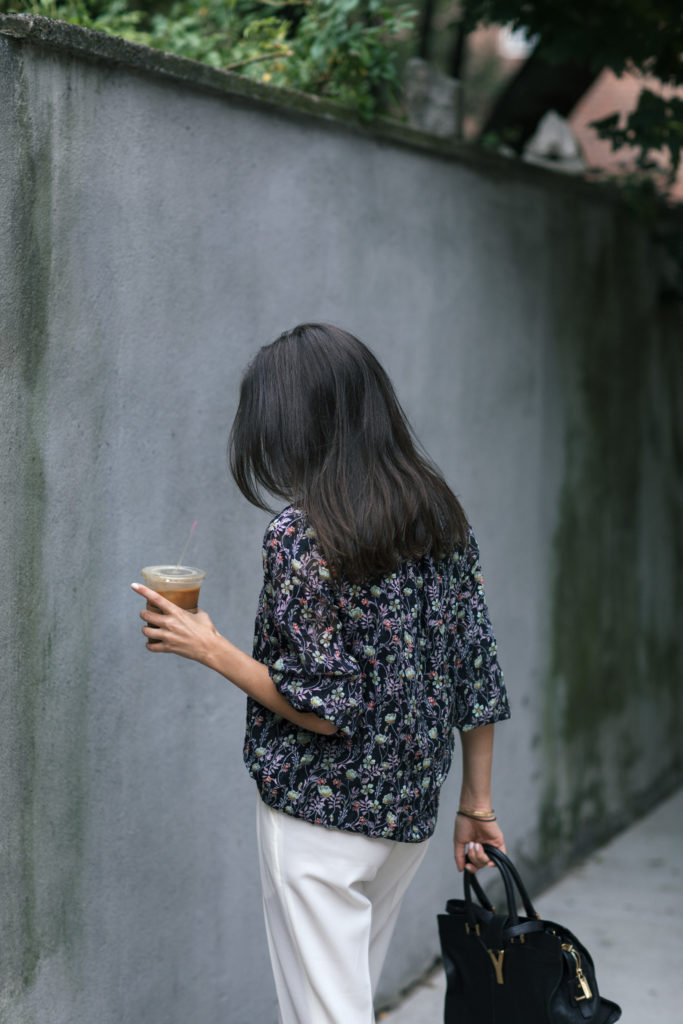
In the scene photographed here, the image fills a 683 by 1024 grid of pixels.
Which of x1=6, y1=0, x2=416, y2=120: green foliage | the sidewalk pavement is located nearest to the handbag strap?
the sidewalk pavement

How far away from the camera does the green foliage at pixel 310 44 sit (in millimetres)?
3473

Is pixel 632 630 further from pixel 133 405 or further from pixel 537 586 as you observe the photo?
pixel 133 405

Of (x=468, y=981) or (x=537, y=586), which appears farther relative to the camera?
(x=537, y=586)

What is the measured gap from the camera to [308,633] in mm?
2014

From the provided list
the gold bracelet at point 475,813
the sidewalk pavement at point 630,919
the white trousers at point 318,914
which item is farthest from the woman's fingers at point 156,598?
the sidewalk pavement at point 630,919

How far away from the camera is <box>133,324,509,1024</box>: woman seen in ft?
6.66

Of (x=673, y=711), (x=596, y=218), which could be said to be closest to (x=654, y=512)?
(x=673, y=711)

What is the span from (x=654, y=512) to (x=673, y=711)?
1124 mm

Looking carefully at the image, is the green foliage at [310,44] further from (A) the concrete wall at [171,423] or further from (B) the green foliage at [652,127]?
(B) the green foliage at [652,127]

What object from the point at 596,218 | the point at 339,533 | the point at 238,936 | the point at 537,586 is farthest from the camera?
the point at 596,218

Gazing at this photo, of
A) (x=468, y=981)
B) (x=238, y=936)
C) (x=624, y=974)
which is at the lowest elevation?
(x=624, y=974)

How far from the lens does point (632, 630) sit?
5566 mm

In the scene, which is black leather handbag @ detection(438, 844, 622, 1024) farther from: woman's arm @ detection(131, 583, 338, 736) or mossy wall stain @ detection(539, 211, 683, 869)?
mossy wall stain @ detection(539, 211, 683, 869)

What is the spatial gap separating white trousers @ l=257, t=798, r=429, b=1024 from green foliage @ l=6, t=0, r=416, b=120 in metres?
2.13
